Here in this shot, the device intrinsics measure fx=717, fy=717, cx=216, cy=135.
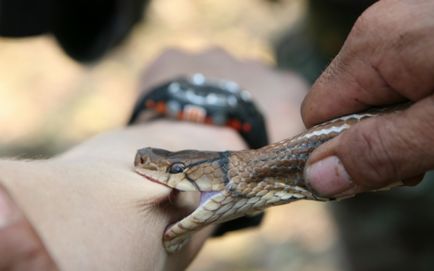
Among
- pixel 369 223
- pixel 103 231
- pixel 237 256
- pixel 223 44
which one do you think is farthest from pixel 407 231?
pixel 103 231

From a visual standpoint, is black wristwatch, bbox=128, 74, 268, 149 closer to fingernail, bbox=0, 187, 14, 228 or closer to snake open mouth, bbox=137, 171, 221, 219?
snake open mouth, bbox=137, 171, 221, 219

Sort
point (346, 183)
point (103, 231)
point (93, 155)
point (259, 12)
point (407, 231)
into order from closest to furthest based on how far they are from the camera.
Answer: point (103, 231) → point (346, 183) → point (93, 155) → point (407, 231) → point (259, 12)

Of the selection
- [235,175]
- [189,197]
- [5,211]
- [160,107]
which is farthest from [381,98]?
[160,107]

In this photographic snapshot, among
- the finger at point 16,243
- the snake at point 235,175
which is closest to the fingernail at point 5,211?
the finger at point 16,243

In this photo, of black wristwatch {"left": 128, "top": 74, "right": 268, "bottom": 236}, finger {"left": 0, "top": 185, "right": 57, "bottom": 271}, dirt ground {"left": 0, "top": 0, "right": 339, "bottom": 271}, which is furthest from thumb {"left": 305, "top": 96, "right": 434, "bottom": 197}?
dirt ground {"left": 0, "top": 0, "right": 339, "bottom": 271}

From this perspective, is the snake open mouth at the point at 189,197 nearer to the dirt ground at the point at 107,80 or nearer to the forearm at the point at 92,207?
the forearm at the point at 92,207

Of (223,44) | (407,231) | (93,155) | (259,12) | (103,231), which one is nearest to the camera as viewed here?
(103,231)

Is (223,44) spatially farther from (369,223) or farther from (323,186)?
(323,186)
